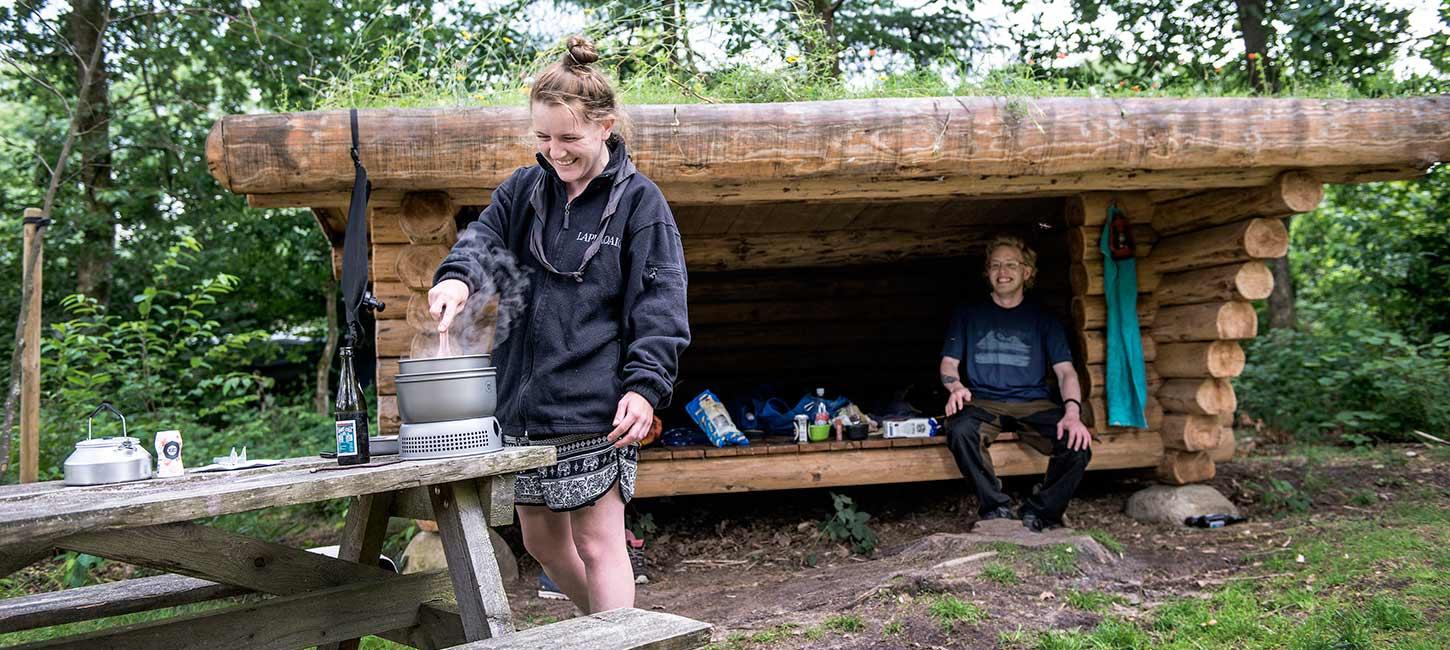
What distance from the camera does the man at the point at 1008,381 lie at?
5.34 meters

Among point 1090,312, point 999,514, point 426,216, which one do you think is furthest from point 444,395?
point 1090,312

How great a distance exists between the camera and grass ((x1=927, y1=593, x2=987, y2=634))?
363 centimetres

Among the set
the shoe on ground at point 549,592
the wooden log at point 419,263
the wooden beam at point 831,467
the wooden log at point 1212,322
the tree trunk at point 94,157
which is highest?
the tree trunk at point 94,157

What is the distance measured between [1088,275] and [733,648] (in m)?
3.34

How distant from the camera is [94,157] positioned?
954cm

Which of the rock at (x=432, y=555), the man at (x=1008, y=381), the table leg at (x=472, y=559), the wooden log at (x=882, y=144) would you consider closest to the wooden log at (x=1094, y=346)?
the man at (x=1008, y=381)

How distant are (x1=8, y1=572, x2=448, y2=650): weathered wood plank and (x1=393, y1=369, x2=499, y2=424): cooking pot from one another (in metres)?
0.73

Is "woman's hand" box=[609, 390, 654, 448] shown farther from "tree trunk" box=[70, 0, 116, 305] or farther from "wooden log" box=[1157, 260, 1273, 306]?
"tree trunk" box=[70, 0, 116, 305]

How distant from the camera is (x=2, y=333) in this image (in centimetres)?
895

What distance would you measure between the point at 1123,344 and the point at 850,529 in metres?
1.91

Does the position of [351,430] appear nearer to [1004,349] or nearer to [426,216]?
[426,216]

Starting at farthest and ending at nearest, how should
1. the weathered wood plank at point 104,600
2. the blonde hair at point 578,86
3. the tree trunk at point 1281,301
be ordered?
the tree trunk at point 1281,301, the weathered wood plank at point 104,600, the blonde hair at point 578,86

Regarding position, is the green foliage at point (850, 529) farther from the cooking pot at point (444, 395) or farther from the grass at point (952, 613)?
the cooking pot at point (444, 395)

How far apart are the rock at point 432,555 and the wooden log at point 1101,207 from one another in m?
3.66
